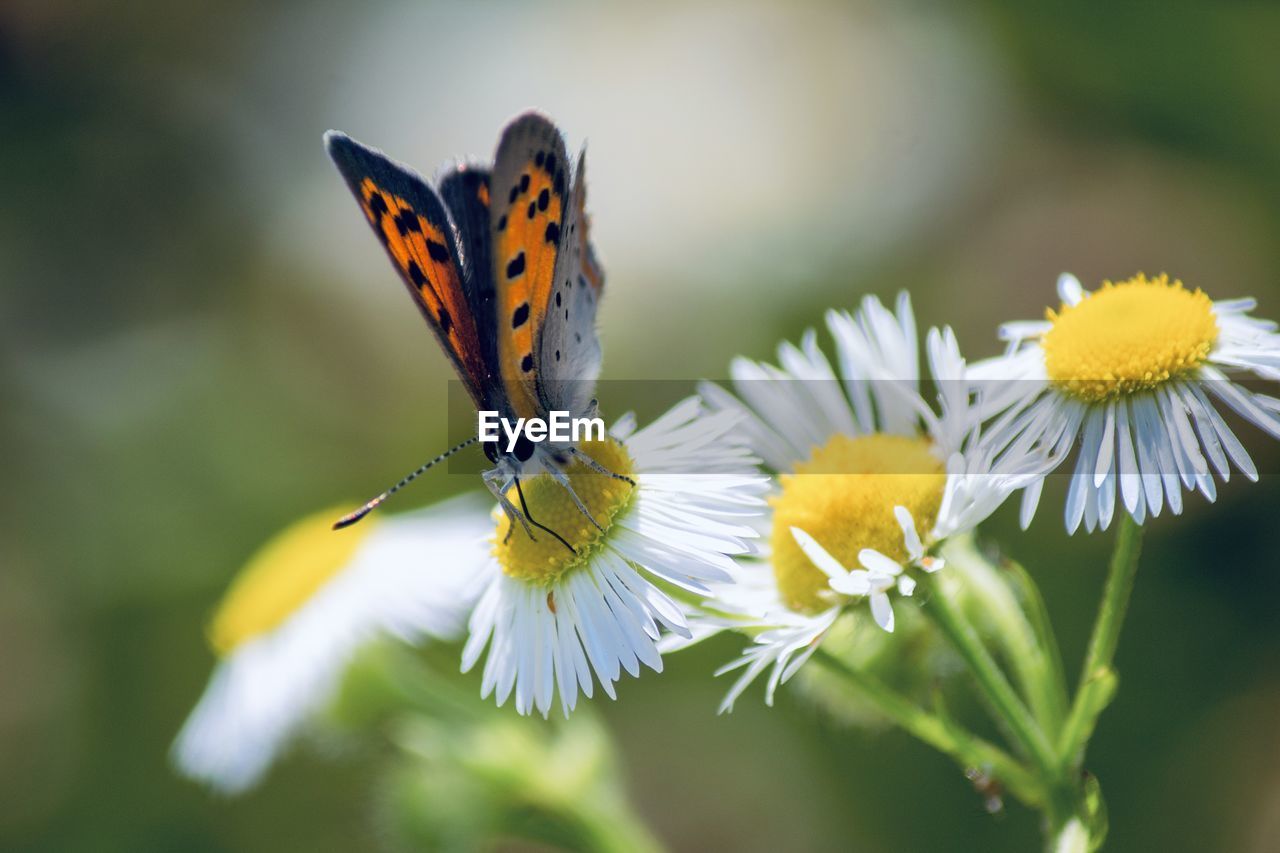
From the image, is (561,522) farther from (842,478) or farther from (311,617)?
(311,617)

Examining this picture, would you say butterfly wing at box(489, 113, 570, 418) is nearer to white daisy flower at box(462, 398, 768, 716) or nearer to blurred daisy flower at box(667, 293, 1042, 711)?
white daisy flower at box(462, 398, 768, 716)

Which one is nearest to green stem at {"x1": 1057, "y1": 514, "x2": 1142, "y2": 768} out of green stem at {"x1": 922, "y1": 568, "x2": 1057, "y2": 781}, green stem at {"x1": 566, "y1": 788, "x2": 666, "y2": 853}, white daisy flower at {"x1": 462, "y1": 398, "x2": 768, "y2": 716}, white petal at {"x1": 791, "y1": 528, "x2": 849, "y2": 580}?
green stem at {"x1": 922, "y1": 568, "x2": 1057, "y2": 781}

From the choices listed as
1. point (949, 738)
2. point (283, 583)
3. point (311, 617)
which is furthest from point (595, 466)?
point (283, 583)

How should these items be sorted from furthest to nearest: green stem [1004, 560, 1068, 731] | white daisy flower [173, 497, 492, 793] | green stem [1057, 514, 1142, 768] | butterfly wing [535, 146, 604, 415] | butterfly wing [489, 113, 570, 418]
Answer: white daisy flower [173, 497, 492, 793] → butterfly wing [535, 146, 604, 415] → butterfly wing [489, 113, 570, 418] → green stem [1004, 560, 1068, 731] → green stem [1057, 514, 1142, 768]

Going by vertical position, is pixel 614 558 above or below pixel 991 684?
above

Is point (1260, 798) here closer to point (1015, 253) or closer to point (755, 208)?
point (1015, 253)

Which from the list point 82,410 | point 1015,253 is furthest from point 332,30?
point 1015,253

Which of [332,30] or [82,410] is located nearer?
[82,410]
